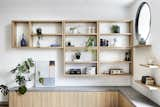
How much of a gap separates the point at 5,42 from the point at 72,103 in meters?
2.06

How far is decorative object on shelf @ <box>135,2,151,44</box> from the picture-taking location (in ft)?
12.5

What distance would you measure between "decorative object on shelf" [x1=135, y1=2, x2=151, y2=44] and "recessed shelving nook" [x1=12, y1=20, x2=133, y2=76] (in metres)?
0.28

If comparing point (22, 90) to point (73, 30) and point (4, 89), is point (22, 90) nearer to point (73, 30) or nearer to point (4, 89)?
point (4, 89)

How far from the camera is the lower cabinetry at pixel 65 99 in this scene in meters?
4.05

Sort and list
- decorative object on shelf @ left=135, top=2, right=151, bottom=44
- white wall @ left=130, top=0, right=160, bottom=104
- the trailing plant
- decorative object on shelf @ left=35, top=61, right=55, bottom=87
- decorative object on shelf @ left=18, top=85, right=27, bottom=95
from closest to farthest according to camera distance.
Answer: white wall @ left=130, top=0, right=160, bottom=104 → decorative object on shelf @ left=135, top=2, right=151, bottom=44 → decorative object on shelf @ left=18, top=85, right=27, bottom=95 → the trailing plant → decorative object on shelf @ left=35, top=61, right=55, bottom=87

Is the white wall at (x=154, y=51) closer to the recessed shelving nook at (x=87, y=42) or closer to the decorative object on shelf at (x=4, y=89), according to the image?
the recessed shelving nook at (x=87, y=42)

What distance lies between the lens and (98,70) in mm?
4359

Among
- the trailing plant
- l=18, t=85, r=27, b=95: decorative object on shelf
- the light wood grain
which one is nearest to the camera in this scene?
the light wood grain

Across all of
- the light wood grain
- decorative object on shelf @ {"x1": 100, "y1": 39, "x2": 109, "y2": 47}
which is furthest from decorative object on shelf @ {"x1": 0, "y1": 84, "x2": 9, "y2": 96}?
the light wood grain

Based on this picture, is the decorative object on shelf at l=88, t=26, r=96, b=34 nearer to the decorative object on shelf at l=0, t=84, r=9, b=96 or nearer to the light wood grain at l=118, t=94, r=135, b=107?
the light wood grain at l=118, t=94, r=135, b=107

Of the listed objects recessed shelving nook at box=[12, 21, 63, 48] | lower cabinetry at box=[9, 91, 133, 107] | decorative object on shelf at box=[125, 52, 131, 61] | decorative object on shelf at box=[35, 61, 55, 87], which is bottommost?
lower cabinetry at box=[9, 91, 133, 107]

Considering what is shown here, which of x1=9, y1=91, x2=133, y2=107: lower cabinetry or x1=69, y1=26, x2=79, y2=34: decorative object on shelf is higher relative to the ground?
x1=69, y1=26, x2=79, y2=34: decorative object on shelf

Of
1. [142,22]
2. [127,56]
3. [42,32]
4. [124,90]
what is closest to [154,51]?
[142,22]

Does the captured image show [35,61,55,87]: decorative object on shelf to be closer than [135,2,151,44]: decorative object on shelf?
No
